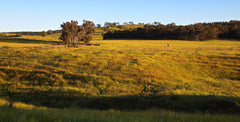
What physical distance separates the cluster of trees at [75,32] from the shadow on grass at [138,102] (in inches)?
2192

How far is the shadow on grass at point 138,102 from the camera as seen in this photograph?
484 inches

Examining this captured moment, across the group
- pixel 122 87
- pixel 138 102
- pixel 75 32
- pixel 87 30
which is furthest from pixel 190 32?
pixel 138 102

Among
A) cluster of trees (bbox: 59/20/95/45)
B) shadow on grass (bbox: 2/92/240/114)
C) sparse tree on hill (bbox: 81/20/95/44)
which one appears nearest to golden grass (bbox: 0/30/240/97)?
shadow on grass (bbox: 2/92/240/114)

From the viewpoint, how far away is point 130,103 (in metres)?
13.0

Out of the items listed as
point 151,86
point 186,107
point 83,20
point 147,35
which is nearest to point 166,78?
point 151,86

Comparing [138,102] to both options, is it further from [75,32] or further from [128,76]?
[75,32]

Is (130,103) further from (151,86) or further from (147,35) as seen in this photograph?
(147,35)

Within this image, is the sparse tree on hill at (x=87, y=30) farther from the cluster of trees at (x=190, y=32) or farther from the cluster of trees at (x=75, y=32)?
the cluster of trees at (x=190, y=32)

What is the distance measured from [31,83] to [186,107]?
37.6 ft

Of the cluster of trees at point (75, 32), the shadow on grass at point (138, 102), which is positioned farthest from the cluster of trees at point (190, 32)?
the shadow on grass at point (138, 102)

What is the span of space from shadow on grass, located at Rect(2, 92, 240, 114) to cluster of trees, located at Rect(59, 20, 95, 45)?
5567cm

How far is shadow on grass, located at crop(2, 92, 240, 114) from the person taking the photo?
40.3ft

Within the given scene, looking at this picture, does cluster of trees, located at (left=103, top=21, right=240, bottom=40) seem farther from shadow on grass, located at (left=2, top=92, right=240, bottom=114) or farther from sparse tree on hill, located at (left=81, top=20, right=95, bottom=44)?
shadow on grass, located at (left=2, top=92, right=240, bottom=114)

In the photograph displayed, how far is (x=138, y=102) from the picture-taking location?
43.1ft
